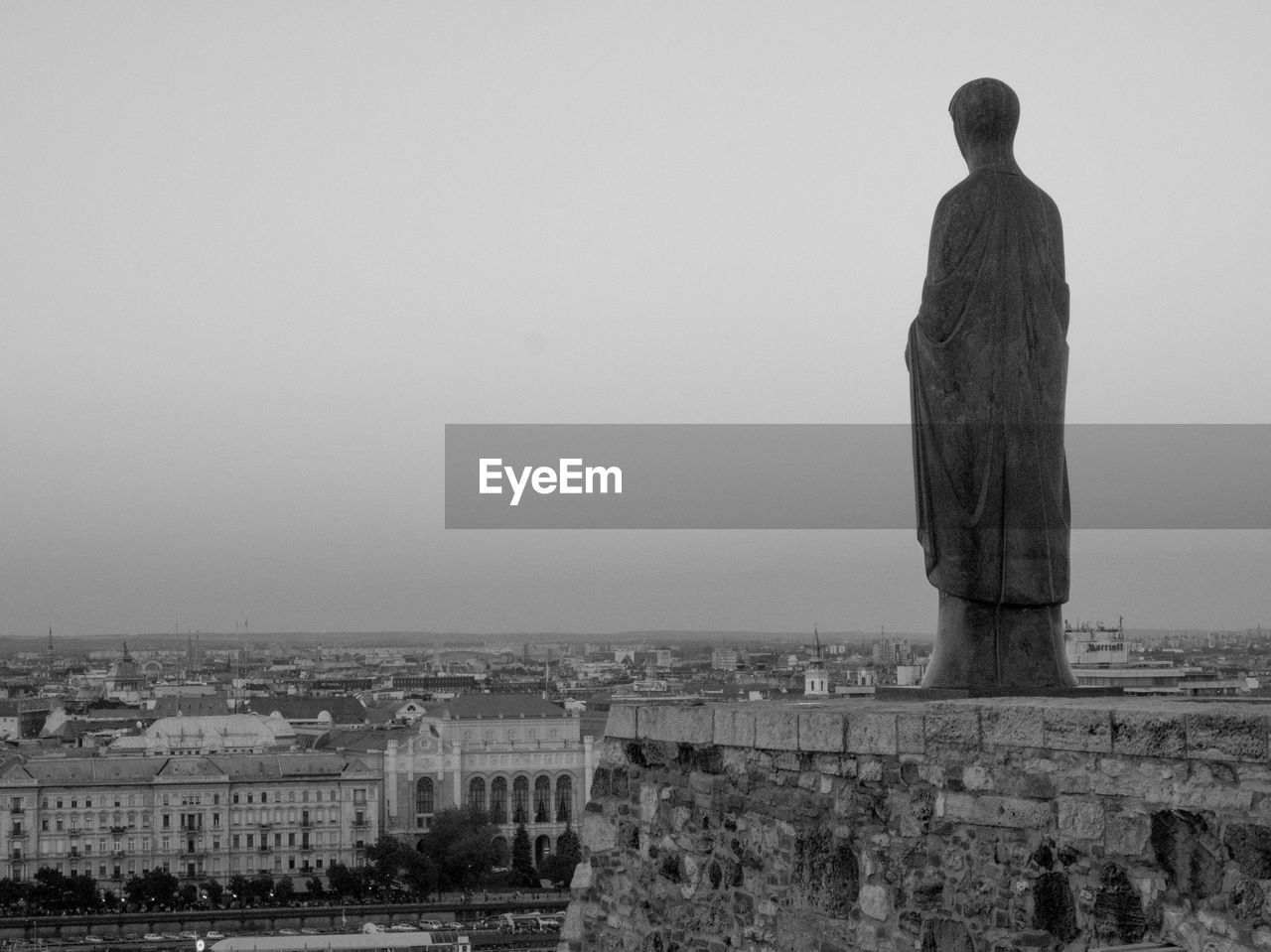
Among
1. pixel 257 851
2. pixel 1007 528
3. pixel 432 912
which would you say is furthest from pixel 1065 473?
pixel 257 851

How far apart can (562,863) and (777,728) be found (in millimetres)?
61069

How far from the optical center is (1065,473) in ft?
23.1

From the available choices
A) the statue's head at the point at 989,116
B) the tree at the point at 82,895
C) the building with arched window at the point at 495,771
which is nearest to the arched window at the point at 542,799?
the building with arched window at the point at 495,771

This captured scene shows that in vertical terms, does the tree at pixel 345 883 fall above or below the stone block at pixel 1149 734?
below

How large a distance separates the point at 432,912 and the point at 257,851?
15392 millimetres

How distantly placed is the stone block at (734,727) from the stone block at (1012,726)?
4.11 feet

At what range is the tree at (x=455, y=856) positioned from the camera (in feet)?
210

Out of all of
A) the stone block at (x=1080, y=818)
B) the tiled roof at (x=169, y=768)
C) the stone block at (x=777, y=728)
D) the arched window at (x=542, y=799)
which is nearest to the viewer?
the stone block at (x=1080, y=818)

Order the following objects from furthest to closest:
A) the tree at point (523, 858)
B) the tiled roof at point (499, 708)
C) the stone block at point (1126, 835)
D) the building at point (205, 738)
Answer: the tiled roof at point (499, 708)
the building at point (205, 738)
the tree at point (523, 858)
the stone block at point (1126, 835)

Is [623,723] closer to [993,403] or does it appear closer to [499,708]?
[993,403]

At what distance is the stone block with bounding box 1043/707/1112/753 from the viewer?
4.87m

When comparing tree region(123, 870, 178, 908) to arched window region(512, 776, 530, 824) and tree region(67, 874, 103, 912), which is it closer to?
tree region(67, 874, 103, 912)

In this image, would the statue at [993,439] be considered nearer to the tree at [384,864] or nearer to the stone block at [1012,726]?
the stone block at [1012,726]

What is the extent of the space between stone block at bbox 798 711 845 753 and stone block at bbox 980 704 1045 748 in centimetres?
66
